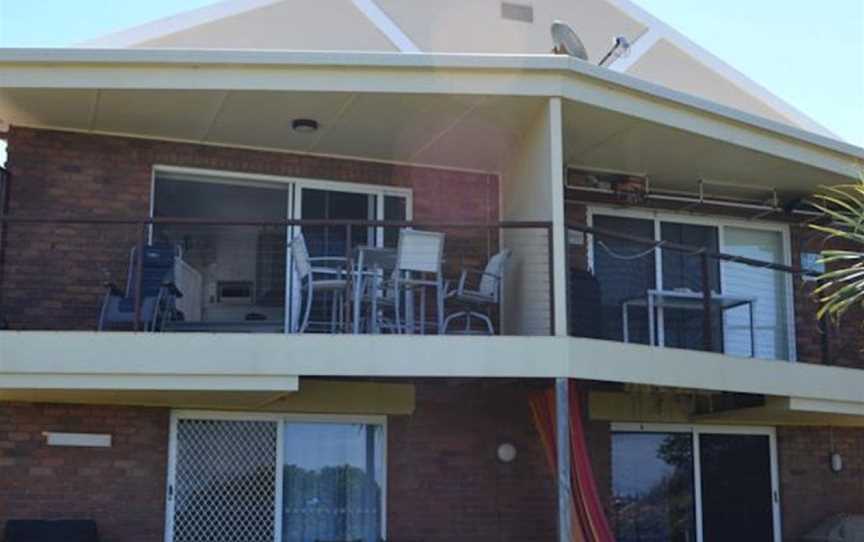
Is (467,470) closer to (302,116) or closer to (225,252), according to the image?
(225,252)

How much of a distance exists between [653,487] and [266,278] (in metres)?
4.48

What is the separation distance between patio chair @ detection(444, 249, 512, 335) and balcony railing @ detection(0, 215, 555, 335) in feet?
0.05

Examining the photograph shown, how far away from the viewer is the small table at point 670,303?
433 inches

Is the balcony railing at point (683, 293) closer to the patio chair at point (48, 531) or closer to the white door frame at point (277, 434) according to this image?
the white door frame at point (277, 434)

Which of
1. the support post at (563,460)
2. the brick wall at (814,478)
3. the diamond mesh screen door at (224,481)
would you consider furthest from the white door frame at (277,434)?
the brick wall at (814,478)

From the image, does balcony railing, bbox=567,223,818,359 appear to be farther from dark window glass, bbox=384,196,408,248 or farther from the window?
dark window glass, bbox=384,196,408,248

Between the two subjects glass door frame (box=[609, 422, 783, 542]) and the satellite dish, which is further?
glass door frame (box=[609, 422, 783, 542])

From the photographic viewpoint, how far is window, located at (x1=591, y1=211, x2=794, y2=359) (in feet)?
37.0

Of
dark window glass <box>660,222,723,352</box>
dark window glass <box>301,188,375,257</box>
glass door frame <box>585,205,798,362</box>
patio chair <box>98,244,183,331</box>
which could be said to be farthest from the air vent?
patio chair <box>98,244,183,331</box>

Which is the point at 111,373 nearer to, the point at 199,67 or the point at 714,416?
the point at 199,67

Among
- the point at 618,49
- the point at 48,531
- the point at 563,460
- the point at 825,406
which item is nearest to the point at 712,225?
the point at 618,49

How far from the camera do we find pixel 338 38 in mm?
13734

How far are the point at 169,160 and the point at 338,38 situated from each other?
3.89 metres

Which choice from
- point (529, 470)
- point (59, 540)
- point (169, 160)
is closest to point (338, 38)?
point (169, 160)
